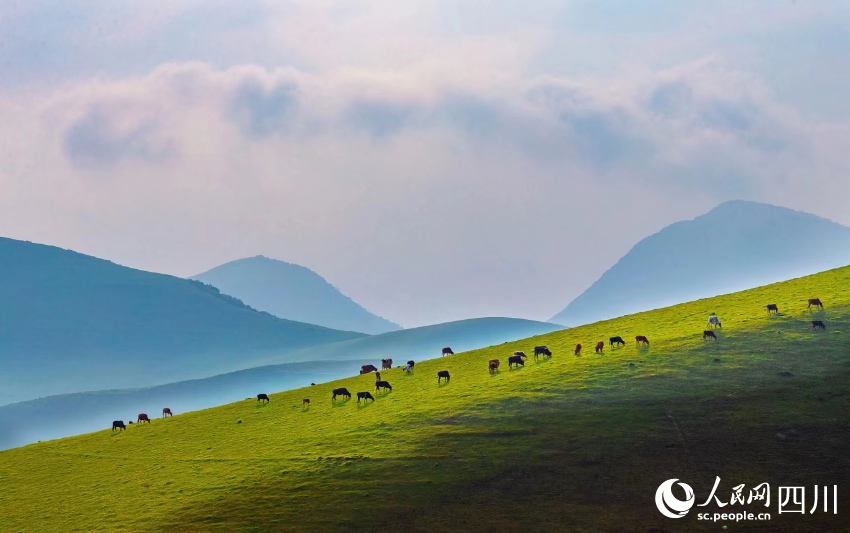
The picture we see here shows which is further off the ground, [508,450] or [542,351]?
[542,351]

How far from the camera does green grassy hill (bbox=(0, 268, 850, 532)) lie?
41906 mm

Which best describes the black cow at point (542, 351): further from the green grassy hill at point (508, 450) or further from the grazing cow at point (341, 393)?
the grazing cow at point (341, 393)

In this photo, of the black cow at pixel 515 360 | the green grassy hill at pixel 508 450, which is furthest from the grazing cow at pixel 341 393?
the black cow at pixel 515 360

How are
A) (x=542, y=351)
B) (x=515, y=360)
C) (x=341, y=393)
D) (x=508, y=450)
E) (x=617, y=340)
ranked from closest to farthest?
(x=508, y=450)
(x=617, y=340)
(x=515, y=360)
(x=341, y=393)
(x=542, y=351)

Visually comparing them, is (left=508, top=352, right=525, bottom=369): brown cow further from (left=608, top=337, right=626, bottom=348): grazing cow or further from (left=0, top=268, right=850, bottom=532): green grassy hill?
(left=608, top=337, right=626, bottom=348): grazing cow

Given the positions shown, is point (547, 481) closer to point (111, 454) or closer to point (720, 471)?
point (720, 471)

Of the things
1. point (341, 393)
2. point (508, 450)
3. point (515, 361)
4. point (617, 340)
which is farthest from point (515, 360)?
point (508, 450)

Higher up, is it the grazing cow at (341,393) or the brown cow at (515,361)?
the brown cow at (515,361)

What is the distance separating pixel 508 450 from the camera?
161 feet

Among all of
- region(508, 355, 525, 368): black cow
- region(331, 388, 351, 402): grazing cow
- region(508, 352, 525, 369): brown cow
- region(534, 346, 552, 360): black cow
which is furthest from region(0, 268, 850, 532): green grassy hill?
region(331, 388, 351, 402): grazing cow

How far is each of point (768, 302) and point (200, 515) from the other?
59.1 metres

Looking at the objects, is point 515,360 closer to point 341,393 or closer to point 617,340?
point 617,340

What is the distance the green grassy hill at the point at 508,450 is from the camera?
4191 centimetres

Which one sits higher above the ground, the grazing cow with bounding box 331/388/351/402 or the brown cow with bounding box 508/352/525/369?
the brown cow with bounding box 508/352/525/369
